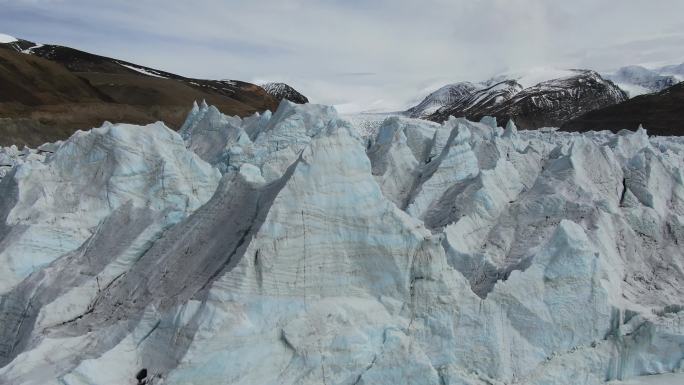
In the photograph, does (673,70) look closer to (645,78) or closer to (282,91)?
(645,78)

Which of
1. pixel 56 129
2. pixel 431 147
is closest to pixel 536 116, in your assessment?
pixel 56 129

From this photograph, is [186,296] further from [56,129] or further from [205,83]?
[205,83]

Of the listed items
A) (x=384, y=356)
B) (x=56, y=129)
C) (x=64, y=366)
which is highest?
(x=384, y=356)

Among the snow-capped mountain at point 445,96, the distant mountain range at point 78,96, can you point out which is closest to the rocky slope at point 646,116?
the distant mountain range at point 78,96

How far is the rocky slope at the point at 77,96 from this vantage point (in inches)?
2333

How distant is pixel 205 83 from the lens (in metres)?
127

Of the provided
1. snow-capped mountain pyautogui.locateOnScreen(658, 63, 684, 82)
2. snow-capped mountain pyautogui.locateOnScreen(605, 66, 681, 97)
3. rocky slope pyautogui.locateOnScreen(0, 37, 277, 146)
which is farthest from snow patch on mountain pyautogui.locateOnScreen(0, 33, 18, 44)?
snow-capped mountain pyautogui.locateOnScreen(658, 63, 684, 82)

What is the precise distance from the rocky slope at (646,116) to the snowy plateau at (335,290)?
76.9m

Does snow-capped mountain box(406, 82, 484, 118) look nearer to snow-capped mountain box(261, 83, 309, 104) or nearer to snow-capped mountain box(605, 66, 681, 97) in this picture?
snow-capped mountain box(261, 83, 309, 104)

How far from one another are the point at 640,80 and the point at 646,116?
10741 centimetres

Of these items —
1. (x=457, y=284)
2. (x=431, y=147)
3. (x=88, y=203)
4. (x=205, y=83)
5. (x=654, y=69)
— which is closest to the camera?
(x=457, y=284)

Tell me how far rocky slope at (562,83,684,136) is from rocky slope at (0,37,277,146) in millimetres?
55304

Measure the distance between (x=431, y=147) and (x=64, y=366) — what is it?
19174 millimetres

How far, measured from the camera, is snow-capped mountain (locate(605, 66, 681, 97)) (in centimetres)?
17662
